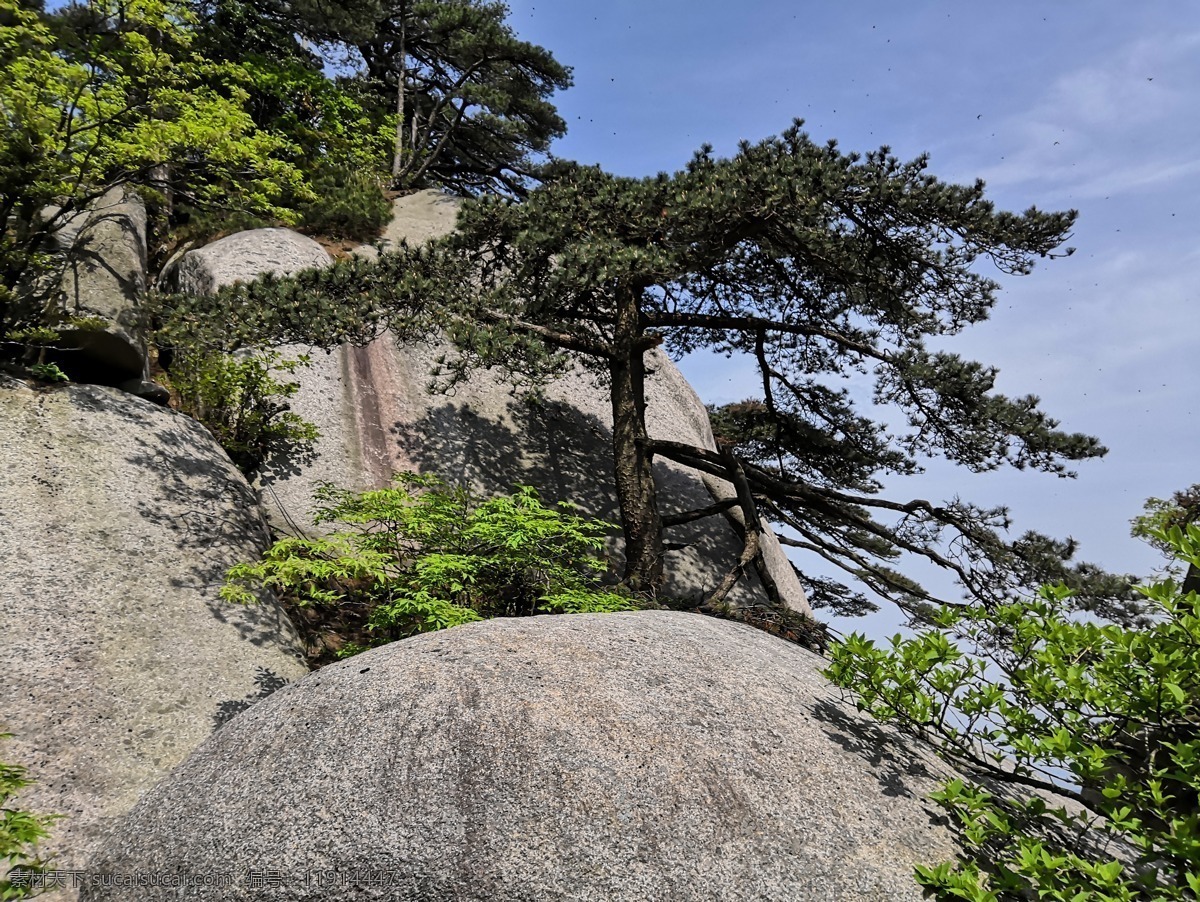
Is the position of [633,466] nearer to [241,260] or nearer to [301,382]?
[301,382]

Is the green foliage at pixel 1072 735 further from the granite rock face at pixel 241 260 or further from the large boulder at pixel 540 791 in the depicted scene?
the granite rock face at pixel 241 260

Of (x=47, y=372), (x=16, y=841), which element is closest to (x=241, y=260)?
(x=47, y=372)

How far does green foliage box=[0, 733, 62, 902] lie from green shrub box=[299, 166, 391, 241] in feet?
39.0

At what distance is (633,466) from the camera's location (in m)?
9.58

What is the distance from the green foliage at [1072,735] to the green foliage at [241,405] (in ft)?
24.9

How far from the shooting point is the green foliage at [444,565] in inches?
268

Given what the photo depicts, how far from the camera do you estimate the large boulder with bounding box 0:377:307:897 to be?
17.3 ft

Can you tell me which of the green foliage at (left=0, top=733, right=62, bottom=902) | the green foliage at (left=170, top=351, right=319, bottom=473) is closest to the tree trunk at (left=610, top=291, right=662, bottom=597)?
the green foliage at (left=170, top=351, right=319, bottom=473)

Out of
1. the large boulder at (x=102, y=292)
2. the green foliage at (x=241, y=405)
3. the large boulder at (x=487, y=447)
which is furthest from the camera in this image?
the large boulder at (x=487, y=447)

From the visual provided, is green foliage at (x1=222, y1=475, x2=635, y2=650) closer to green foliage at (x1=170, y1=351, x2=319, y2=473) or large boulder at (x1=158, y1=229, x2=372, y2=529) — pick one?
large boulder at (x1=158, y1=229, x2=372, y2=529)

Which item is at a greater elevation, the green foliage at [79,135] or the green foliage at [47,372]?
the green foliage at [79,135]

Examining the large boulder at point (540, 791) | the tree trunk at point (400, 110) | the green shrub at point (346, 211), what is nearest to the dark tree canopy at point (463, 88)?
the tree trunk at point (400, 110)

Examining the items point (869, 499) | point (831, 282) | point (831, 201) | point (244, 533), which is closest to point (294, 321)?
point (244, 533)

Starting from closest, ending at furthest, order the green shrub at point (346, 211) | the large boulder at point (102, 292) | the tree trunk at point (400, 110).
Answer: the large boulder at point (102, 292)
the green shrub at point (346, 211)
the tree trunk at point (400, 110)
